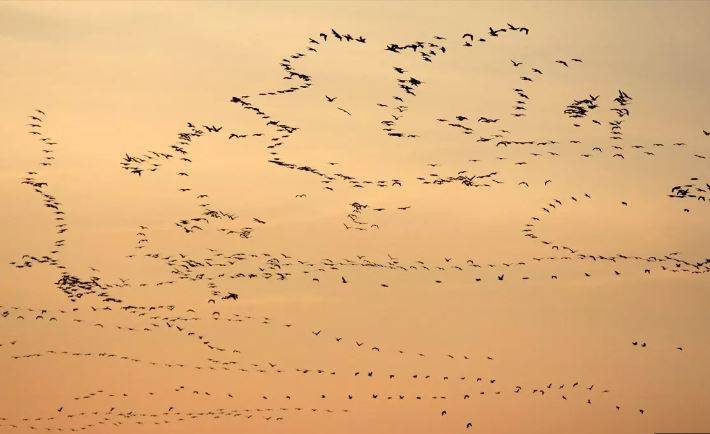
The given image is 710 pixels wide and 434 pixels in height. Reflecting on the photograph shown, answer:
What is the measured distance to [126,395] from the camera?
77125 mm

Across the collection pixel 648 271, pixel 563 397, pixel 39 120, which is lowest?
→ pixel 563 397

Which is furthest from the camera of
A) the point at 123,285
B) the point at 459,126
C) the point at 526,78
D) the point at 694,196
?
the point at 123,285

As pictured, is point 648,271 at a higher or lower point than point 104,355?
higher

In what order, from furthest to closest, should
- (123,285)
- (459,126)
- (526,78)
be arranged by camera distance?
(123,285) → (459,126) → (526,78)

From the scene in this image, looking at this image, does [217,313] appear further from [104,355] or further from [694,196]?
[694,196]

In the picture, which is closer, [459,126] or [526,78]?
[526,78]

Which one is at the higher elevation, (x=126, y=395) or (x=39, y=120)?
(x=39, y=120)

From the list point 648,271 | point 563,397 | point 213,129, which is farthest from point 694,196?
point 213,129

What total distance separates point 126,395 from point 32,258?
1078 centimetres

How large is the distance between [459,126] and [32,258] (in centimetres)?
3035

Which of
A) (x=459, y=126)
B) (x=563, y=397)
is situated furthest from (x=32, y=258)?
(x=563, y=397)

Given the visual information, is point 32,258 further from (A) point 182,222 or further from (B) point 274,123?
(B) point 274,123

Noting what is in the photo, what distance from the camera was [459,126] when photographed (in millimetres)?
64250

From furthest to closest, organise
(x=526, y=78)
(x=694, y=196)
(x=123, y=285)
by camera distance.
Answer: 1. (x=123, y=285)
2. (x=694, y=196)
3. (x=526, y=78)
